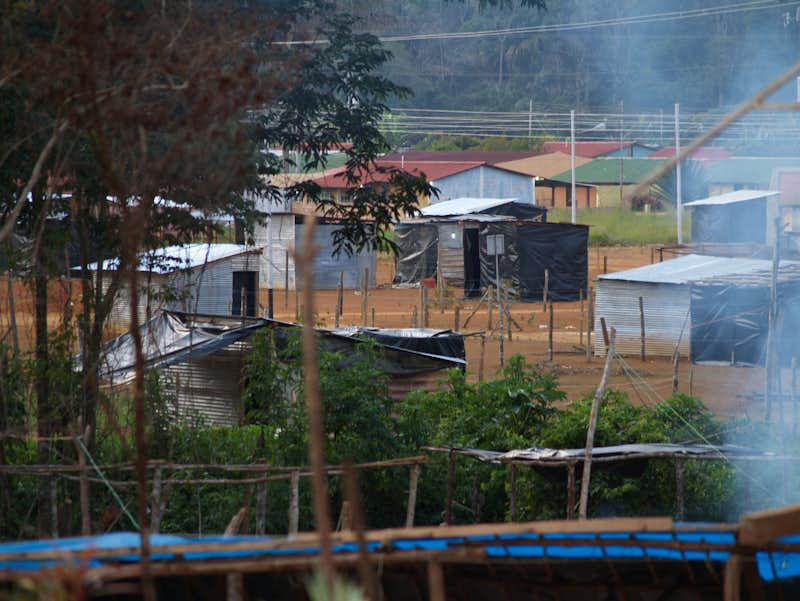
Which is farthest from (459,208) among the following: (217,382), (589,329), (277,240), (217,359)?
(217,359)

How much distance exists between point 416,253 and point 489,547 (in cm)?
2813

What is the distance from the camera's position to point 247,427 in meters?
9.67

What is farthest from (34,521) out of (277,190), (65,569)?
(65,569)

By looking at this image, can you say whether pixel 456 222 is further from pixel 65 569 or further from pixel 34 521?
pixel 65 569

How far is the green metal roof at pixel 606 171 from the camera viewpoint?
1773 inches

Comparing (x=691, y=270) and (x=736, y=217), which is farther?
(x=736, y=217)

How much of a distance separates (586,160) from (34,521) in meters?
44.7

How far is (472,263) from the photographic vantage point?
31.2 m

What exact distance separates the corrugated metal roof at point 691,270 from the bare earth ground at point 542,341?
61.1 inches

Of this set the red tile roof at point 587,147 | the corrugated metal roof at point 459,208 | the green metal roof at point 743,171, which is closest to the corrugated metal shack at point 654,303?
the corrugated metal roof at point 459,208

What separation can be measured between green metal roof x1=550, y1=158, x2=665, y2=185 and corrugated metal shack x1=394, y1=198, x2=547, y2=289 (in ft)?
40.6

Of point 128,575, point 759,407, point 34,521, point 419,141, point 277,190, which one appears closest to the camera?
point 128,575

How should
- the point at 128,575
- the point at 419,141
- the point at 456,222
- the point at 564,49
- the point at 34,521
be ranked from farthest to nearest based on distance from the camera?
1. the point at 419,141
2. the point at 564,49
3. the point at 456,222
4. the point at 34,521
5. the point at 128,575

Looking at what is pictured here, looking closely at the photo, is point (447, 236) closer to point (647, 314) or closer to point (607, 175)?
point (647, 314)
